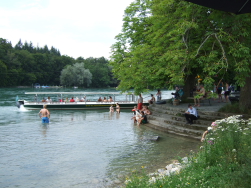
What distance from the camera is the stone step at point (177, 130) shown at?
48.4ft

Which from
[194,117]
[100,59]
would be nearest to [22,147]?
[194,117]

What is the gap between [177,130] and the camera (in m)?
16.2

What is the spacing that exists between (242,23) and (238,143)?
8.23 meters

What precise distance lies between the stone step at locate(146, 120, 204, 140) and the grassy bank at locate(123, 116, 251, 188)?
23.1 ft

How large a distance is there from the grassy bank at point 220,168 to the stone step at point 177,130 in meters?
7.03

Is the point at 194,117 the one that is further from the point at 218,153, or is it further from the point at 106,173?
the point at 218,153

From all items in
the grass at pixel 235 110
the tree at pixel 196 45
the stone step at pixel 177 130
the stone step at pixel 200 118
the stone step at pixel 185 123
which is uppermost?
the tree at pixel 196 45

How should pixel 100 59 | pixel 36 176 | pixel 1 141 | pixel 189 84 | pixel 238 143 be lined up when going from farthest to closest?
pixel 100 59 → pixel 189 84 → pixel 1 141 → pixel 36 176 → pixel 238 143

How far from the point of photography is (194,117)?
15.9 m

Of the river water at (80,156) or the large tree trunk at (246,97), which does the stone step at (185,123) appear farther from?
the large tree trunk at (246,97)

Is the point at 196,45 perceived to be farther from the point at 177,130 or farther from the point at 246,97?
the point at 177,130

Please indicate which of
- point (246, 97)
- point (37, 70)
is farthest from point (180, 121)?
point (37, 70)

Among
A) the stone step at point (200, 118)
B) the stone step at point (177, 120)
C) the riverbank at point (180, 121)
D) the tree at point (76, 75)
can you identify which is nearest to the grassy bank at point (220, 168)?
the riverbank at point (180, 121)

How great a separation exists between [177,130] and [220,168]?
10186mm
